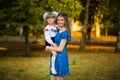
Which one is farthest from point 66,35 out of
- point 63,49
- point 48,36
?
point 48,36

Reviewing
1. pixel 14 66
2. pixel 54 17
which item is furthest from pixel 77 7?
pixel 54 17

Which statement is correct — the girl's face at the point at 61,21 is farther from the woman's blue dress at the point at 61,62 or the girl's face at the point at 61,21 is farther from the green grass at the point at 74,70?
the green grass at the point at 74,70

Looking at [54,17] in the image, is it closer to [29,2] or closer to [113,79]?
[113,79]

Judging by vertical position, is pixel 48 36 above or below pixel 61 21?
below

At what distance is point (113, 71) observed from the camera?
47.1 ft

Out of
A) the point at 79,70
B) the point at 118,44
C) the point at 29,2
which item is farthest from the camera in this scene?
the point at 118,44

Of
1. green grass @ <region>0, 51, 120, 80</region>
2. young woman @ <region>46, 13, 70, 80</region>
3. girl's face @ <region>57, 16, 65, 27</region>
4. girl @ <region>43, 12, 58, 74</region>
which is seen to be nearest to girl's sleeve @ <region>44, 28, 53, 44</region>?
girl @ <region>43, 12, 58, 74</region>

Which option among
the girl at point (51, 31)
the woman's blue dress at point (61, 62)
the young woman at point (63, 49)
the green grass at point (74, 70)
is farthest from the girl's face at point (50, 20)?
the green grass at point (74, 70)

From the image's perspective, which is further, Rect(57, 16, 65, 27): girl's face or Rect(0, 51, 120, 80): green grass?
Rect(0, 51, 120, 80): green grass

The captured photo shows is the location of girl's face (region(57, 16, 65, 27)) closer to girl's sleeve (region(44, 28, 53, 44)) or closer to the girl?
the girl

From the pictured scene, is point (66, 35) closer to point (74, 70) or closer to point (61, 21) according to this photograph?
point (61, 21)

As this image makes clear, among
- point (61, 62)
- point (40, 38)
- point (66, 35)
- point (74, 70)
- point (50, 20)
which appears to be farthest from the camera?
point (40, 38)

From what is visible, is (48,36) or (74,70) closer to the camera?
(48,36)

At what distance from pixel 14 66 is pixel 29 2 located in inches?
208
